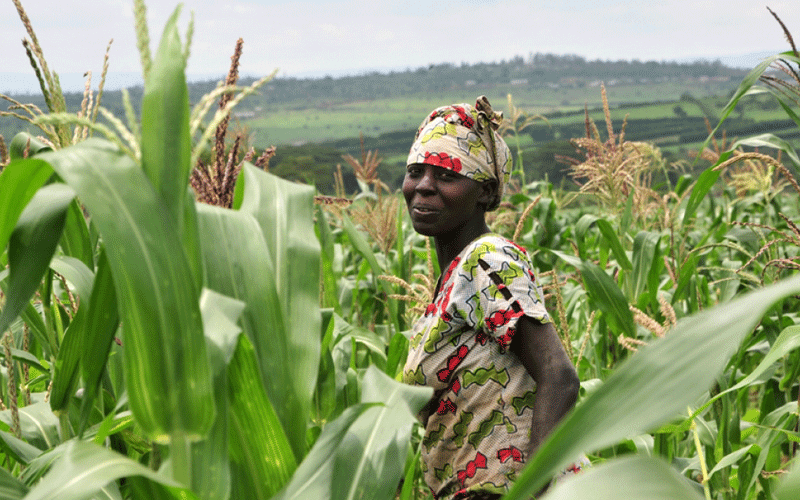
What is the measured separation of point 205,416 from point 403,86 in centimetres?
12477

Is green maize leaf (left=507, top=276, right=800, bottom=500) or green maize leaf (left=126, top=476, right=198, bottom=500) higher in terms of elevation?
green maize leaf (left=507, top=276, right=800, bottom=500)

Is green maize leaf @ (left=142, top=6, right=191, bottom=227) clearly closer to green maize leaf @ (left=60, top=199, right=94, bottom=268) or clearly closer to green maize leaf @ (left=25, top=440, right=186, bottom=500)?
green maize leaf @ (left=25, top=440, right=186, bottom=500)

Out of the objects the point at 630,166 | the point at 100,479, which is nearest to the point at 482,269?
the point at 100,479

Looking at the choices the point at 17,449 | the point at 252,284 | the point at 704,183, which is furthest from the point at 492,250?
the point at 704,183

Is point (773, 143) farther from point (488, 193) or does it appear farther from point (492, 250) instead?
point (492, 250)

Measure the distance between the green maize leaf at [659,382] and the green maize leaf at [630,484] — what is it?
1.0 inches

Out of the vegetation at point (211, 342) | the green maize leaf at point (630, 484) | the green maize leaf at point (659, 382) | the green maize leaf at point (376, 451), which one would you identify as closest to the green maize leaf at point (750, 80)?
the vegetation at point (211, 342)

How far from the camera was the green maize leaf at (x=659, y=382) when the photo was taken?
612mm

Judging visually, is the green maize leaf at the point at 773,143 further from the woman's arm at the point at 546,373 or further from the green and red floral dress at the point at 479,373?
the woman's arm at the point at 546,373

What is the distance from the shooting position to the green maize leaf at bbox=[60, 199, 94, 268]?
5.30ft

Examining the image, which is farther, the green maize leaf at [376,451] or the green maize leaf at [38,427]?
the green maize leaf at [38,427]

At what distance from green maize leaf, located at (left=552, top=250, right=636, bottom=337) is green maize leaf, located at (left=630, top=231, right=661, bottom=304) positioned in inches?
27.7

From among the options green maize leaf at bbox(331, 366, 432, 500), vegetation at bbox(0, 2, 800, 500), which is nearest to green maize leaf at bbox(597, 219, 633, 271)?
vegetation at bbox(0, 2, 800, 500)

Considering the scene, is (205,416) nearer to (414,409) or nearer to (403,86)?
(414,409)
